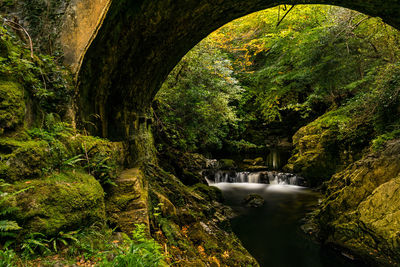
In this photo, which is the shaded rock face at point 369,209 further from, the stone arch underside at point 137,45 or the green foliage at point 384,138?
the stone arch underside at point 137,45

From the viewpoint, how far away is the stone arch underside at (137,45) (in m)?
3.83

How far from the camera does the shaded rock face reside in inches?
195

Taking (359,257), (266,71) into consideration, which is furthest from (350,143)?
(359,257)

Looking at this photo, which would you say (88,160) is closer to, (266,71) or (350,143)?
(266,71)

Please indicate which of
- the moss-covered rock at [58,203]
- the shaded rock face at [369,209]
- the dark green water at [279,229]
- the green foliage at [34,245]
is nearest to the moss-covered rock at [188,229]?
the moss-covered rock at [58,203]

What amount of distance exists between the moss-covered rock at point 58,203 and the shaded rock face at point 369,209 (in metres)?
5.90

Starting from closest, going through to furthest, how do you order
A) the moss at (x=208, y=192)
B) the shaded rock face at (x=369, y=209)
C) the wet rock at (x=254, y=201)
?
the shaded rock face at (x=369, y=209)
the moss at (x=208, y=192)
the wet rock at (x=254, y=201)

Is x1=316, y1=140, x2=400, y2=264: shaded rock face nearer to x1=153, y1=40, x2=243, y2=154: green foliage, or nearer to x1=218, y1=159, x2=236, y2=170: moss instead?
x1=153, y1=40, x2=243, y2=154: green foliage

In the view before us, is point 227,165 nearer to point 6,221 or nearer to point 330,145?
point 330,145

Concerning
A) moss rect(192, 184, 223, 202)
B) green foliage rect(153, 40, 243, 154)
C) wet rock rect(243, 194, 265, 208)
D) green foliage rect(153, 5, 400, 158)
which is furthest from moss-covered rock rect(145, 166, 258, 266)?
wet rock rect(243, 194, 265, 208)

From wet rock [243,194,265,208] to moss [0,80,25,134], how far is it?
9.78 m

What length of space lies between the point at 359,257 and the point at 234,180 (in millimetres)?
9159

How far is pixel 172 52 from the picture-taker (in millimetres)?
5336

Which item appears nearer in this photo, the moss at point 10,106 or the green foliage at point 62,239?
the green foliage at point 62,239
